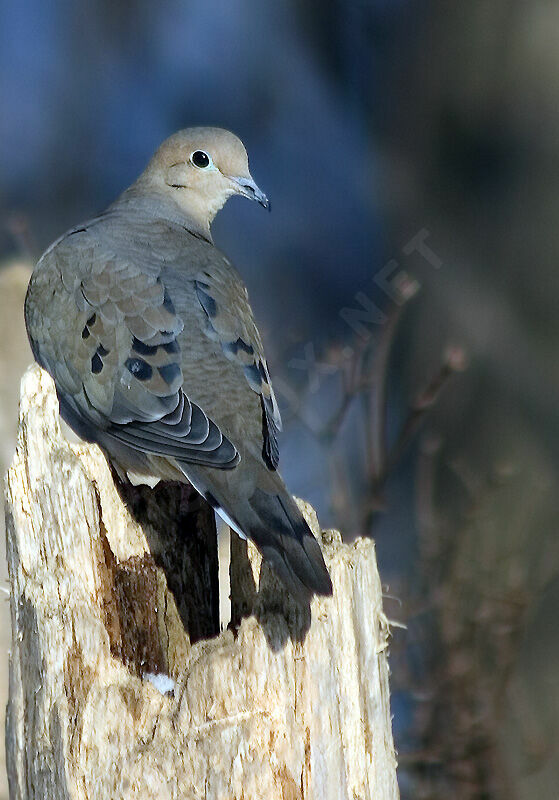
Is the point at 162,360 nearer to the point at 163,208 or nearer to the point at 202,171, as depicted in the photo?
the point at 163,208

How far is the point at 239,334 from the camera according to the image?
2713mm

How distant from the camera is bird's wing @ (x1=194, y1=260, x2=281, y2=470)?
2570mm

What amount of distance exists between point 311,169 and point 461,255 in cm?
98

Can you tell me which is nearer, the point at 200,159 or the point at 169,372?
the point at 169,372

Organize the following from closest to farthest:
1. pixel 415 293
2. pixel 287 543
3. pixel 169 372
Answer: pixel 287 543
pixel 169 372
pixel 415 293

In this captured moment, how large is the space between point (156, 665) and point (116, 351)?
75cm

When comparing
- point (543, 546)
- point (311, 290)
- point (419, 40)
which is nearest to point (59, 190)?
point (311, 290)

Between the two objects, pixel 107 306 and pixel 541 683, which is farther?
pixel 541 683

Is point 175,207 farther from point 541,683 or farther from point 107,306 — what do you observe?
point 541,683

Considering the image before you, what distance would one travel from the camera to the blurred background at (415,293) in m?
3.90

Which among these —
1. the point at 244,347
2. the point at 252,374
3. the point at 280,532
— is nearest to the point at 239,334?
the point at 244,347

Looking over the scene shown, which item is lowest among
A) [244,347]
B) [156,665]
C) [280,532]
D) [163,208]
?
[156,665]

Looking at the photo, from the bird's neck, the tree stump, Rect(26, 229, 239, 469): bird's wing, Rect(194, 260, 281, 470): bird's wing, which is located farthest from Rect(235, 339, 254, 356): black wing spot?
the bird's neck

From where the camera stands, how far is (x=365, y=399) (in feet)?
Result: 13.0
